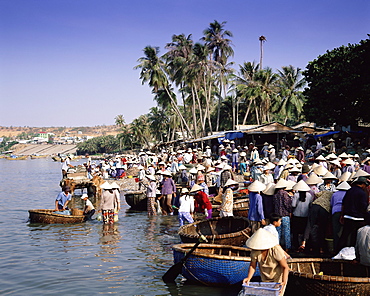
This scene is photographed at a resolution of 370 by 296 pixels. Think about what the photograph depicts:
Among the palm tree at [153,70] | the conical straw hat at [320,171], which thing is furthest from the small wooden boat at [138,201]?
the palm tree at [153,70]

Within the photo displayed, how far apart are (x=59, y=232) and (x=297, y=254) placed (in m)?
9.27

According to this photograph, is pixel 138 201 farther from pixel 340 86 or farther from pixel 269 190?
pixel 340 86

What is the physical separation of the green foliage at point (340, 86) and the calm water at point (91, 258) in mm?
16946

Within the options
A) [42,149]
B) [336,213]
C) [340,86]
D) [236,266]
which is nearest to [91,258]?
[236,266]

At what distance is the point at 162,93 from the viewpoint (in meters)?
56.4

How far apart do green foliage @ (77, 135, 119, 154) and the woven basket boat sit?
134627 mm

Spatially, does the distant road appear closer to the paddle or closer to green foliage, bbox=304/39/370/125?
green foliage, bbox=304/39/370/125

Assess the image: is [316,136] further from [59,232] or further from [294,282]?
[294,282]

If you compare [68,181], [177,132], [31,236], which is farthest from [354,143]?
[177,132]

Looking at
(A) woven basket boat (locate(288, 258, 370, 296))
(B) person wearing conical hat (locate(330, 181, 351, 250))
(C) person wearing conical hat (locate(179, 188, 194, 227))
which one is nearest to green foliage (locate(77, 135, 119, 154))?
(C) person wearing conical hat (locate(179, 188, 194, 227))

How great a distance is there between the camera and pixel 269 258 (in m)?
6.03

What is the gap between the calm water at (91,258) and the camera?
366 inches

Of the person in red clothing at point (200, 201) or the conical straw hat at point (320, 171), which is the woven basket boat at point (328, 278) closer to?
the person in red clothing at point (200, 201)

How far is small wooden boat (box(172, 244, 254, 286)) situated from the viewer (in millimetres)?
8055
